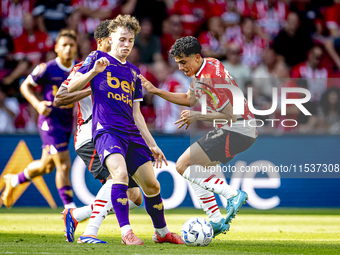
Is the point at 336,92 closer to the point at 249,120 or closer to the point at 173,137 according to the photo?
the point at 173,137

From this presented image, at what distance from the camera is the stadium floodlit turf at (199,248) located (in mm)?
4098

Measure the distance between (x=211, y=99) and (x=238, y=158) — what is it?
3.33 m

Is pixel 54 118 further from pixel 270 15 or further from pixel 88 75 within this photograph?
pixel 270 15

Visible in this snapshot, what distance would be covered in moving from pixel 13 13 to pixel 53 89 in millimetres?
4822

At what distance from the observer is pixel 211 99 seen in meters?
5.47

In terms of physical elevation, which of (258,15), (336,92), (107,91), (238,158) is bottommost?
(238,158)

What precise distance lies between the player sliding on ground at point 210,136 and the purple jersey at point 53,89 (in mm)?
2127

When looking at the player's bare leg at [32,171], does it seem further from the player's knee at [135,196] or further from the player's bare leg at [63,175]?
the player's knee at [135,196]

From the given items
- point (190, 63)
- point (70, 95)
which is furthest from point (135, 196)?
point (190, 63)

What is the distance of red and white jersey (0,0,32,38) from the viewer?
10852mm

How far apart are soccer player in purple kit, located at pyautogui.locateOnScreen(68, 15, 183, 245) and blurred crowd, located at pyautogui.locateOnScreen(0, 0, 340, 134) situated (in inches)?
172

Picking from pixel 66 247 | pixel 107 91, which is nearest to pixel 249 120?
pixel 107 91

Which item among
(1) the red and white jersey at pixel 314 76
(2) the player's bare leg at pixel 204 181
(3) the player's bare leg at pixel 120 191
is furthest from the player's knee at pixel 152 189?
(1) the red and white jersey at pixel 314 76

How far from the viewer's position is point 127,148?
4.59 m
